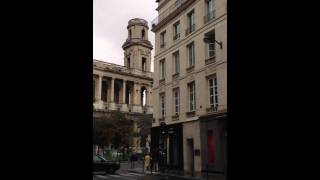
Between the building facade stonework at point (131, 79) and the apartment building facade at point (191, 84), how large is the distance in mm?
32570

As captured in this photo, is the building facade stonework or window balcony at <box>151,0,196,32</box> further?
the building facade stonework

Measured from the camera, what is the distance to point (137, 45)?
61094 millimetres

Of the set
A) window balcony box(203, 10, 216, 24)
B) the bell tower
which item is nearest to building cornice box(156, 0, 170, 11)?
window balcony box(203, 10, 216, 24)

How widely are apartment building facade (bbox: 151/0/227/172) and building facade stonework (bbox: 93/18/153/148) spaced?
107ft

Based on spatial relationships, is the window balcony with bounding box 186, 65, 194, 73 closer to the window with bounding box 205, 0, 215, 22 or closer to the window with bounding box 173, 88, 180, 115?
the window with bounding box 173, 88, 180, 115

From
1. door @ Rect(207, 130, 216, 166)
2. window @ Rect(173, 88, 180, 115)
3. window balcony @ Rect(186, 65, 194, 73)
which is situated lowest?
door @ Rect(207, 130, 216, 166)

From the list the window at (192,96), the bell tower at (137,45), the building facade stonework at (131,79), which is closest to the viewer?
the window at (192,96)

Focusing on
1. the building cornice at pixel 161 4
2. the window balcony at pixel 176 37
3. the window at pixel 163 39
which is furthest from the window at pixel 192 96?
the building cornice at pixel 161 4

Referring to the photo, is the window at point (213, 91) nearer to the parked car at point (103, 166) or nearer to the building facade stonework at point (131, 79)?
the parked car at point (103, 166)

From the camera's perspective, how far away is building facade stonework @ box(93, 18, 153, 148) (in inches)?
2292

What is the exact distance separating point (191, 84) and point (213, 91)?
246cm

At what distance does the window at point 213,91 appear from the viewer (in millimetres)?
19109
